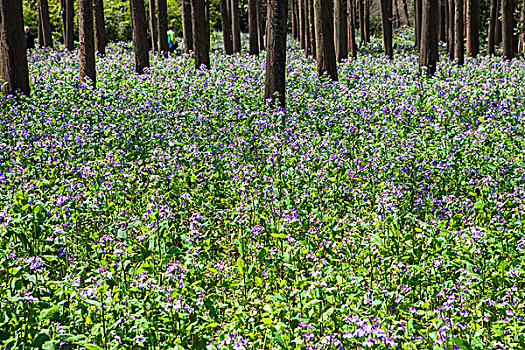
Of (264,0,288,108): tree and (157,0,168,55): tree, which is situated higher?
(157,0,168,55): tree

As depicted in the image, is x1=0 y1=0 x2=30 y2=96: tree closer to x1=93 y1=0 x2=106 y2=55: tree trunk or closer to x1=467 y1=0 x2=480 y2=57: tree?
x1=93 y1=0 x2=106 y2=55: tree trunk

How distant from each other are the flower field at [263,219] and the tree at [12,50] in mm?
705

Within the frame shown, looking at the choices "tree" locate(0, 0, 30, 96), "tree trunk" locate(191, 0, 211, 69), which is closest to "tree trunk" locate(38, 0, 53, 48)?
"tree trunk" locate(191, 0, 211, 69)

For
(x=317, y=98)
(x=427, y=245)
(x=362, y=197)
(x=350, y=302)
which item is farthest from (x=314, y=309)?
(x=317, y=98)

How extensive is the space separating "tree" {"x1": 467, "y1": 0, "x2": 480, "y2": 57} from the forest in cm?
324

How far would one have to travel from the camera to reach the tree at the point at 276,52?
11.4m

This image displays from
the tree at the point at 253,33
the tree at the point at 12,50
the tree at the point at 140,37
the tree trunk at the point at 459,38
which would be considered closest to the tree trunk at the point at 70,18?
the tree at the point at 140,37

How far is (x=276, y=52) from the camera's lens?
11641 millimetres

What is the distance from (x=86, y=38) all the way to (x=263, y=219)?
10.1 m

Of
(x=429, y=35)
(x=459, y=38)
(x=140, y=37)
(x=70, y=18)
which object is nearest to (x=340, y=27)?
(x=459, y=38)

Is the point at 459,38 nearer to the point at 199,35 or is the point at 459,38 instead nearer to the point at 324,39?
→ the point at 324,39

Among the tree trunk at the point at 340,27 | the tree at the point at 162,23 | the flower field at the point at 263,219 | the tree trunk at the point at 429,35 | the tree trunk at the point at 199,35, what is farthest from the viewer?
the tree at the point at 162,23

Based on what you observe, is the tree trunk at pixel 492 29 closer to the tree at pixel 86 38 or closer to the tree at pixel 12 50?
the tree at pixel 86 38

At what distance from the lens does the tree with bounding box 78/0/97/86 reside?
549 inches
